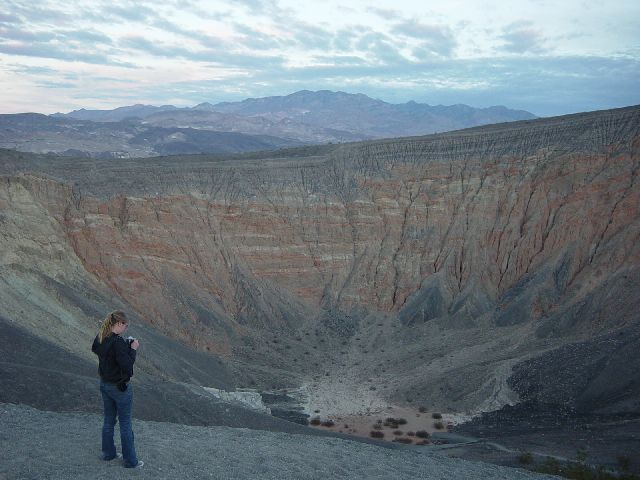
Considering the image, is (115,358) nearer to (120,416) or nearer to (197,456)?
(120,416)

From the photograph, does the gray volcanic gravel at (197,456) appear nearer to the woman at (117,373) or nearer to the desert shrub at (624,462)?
the woman at (117,373)

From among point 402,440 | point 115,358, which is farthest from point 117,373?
point 402,440

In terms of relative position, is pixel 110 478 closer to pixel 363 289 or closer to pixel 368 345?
pixel 368 345

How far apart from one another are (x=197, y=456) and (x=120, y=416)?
212cm

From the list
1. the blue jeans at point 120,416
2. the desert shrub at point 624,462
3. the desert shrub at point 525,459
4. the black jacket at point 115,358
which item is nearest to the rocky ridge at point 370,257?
the desert shrub at point 624,462

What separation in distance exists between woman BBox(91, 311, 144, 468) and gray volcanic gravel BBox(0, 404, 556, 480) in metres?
0.47

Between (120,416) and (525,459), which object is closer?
(120,416)

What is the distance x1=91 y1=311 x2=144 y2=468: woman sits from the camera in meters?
9.32

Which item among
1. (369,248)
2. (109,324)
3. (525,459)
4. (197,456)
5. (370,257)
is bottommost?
(525,459)

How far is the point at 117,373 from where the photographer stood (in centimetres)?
941

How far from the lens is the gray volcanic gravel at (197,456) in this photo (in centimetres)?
962

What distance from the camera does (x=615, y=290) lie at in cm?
2936

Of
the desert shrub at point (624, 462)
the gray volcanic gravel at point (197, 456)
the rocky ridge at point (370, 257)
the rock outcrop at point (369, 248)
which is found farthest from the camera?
the rock outcrop at point (369, 248)

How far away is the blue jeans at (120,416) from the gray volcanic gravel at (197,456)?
24 cm
